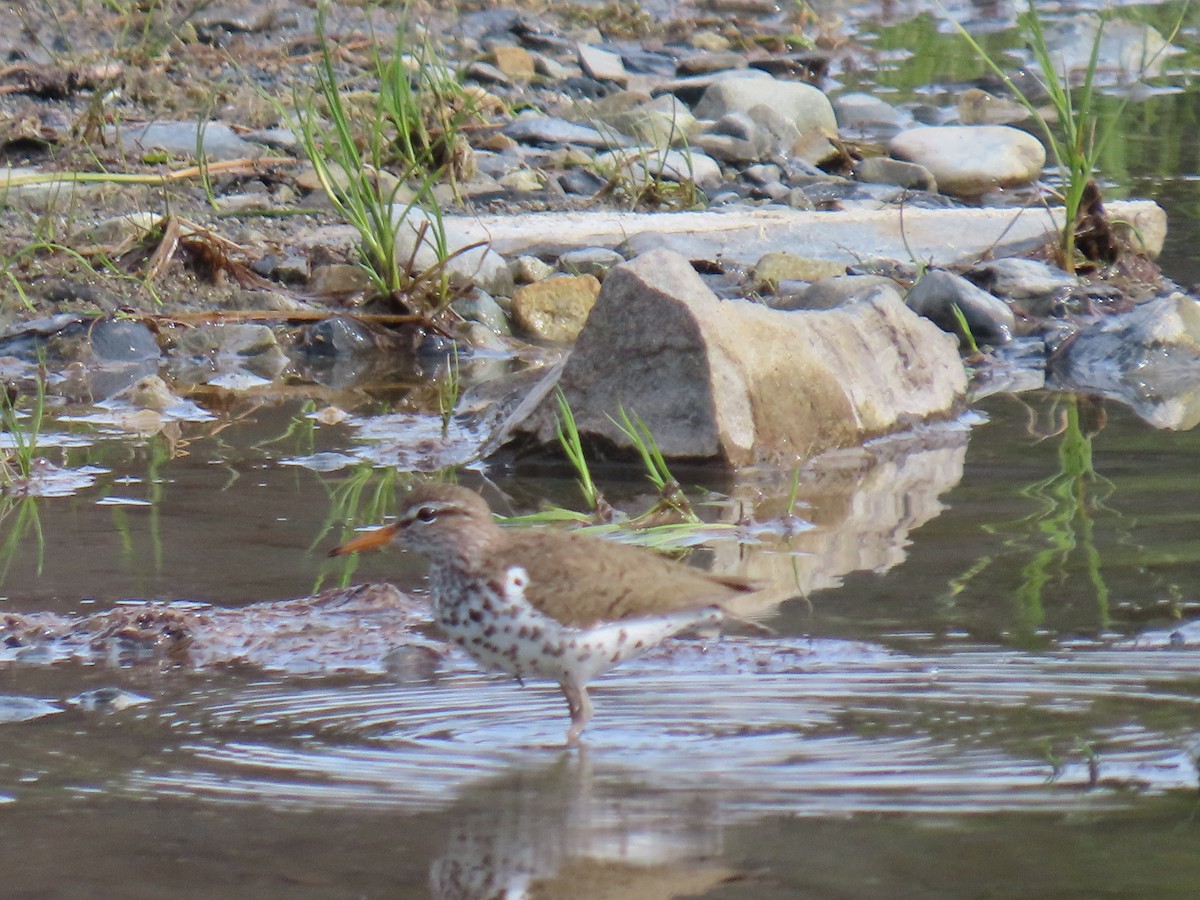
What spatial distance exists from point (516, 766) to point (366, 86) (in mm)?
9664

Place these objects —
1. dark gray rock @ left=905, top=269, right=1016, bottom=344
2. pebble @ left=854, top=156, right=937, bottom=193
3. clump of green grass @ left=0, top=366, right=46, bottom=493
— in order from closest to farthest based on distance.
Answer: clump of green grass @ left=0, top=366, right=46, bottom=493
dark gray rock @ left=905, top=269, right=1016, bottom=344
pebble @ left=854, top=156, right=937, bottom=193

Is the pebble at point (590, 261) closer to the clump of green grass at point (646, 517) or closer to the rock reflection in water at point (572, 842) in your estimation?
the clump of green grass at point (646, 517)

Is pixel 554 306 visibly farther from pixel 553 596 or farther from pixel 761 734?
pixel 761 734

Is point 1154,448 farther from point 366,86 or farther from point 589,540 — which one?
point 366,86

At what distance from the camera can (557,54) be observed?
16.2m

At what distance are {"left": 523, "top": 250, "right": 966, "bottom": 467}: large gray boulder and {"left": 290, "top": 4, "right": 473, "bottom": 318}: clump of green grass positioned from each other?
1453mm

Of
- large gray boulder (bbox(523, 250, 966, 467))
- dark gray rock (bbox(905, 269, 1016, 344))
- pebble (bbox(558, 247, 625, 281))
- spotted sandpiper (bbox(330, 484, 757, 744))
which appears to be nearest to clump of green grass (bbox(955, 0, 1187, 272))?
dark gray rock (bbox(905, 269, 1016, 344))

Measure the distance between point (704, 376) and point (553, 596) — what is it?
7.94 feet

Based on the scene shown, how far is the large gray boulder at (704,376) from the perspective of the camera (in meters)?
6.85

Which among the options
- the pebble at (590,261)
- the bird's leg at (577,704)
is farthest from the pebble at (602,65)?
the bird's leg at (577,704)

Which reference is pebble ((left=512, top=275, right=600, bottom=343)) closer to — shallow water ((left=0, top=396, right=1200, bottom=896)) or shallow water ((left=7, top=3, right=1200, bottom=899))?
shallow water ((left=7, top=3, right=1200, bottom=899))

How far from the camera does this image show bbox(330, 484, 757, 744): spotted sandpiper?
445cm

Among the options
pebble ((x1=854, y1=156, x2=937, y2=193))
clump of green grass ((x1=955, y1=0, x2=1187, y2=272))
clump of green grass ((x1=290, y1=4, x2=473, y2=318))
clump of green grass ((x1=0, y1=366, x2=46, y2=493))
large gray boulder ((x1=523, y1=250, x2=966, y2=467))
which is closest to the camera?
clump of green grass ((x1=0, y1=366, x2=46, y2=493))

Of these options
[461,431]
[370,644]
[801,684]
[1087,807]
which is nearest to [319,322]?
[461,431]
